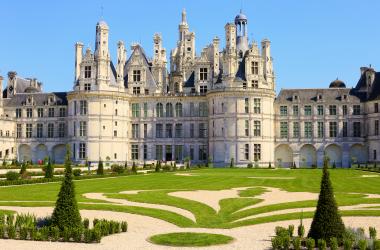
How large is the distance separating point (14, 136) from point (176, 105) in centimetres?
2854

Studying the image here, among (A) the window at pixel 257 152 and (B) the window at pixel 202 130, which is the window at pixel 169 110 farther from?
(A) the window at pixel 257 152

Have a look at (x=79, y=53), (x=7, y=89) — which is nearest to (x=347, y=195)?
(x=79, y=53)

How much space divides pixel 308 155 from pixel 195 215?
61597 millimetres

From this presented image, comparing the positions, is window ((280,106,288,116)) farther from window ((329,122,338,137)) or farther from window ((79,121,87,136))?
window ((79,121,87,136))

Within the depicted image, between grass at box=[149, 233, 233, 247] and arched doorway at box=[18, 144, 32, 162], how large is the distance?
2990 inches

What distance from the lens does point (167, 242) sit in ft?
65.4

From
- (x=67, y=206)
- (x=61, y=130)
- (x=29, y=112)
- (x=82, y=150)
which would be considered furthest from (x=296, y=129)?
(x=67, y=206)

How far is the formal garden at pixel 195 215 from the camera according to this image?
62.9ft

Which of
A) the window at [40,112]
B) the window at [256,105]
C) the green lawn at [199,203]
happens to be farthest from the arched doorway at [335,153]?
the window at [40,112]

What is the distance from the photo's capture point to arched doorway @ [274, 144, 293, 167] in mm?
85406

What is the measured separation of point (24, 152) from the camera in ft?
305

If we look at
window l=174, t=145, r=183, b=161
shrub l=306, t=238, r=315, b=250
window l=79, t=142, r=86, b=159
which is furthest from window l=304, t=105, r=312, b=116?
shrub l=306, t=238, r=315, b=250

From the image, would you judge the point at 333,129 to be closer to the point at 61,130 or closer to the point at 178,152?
the point at 178,152

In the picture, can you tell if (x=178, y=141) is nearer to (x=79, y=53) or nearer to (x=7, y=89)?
(x=79, y=53)
